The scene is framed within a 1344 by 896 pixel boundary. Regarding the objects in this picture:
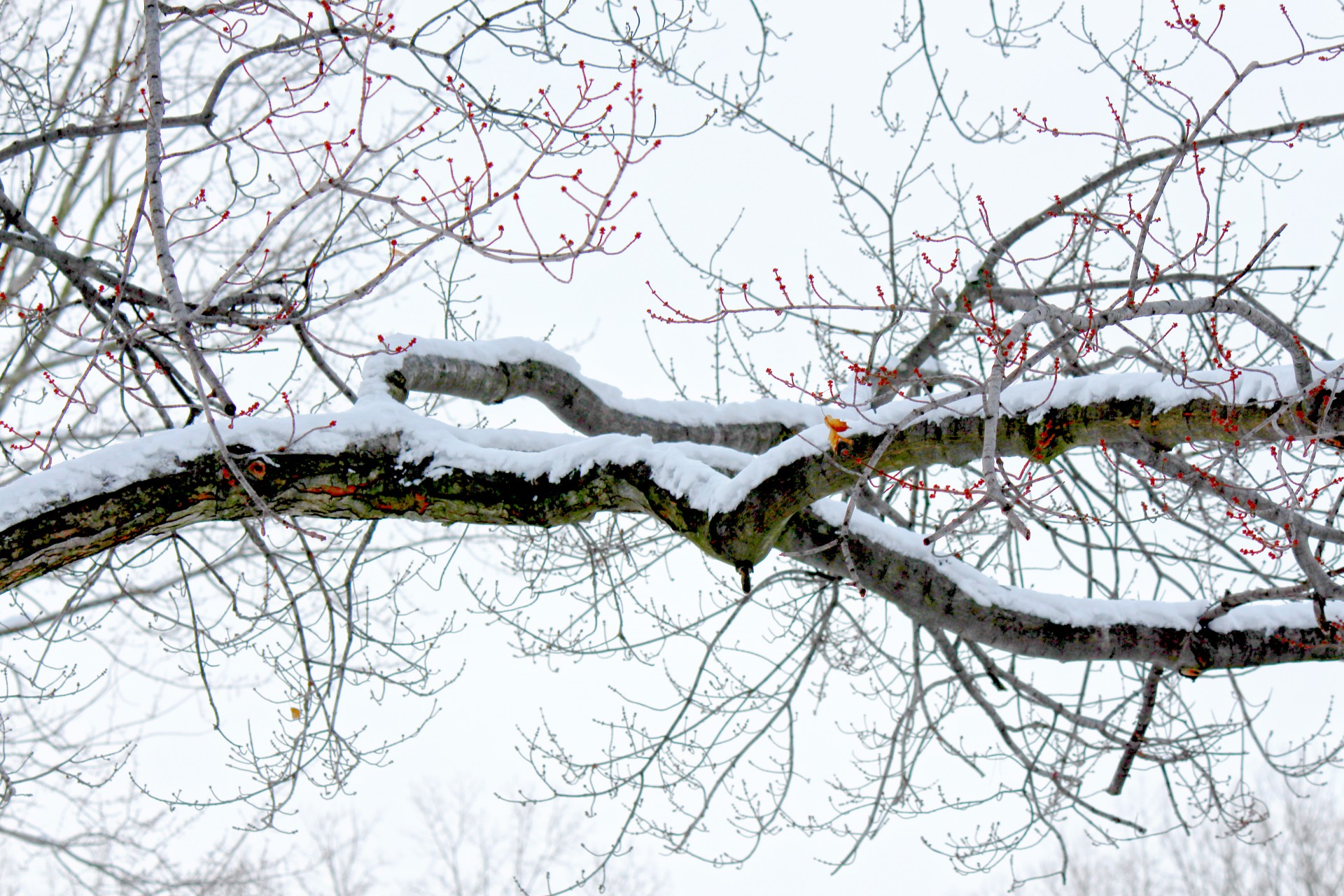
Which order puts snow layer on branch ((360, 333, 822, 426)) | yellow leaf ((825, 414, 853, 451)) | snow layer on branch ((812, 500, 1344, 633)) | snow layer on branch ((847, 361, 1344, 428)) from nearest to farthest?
snow layer on branch ((847, 361, 1344, 428)), yellow leaf ((825, 414, 853, 451)), snow layer on branch ((812, 500, 1344, 633)), snow layer on branch ((360, 333, 822, 426))

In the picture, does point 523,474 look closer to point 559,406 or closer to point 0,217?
point 559,406

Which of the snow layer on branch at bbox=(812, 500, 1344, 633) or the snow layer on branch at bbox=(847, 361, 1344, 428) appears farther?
the snow layer on branch at bbox=(812, 500, 1344, 633)

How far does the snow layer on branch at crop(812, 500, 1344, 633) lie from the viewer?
11.9 ft

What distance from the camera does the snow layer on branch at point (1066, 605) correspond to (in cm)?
362

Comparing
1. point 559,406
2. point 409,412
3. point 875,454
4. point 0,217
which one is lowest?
point 875,454

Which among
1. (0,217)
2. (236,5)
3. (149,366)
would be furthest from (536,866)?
(236,5)

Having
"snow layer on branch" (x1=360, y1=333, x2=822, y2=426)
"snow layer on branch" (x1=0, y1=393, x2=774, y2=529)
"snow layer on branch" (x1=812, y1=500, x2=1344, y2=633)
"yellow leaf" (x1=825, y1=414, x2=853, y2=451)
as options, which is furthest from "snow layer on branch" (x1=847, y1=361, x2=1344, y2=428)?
"snow layer on branch" (x1=360, y1=333, x2=822, y2=426)

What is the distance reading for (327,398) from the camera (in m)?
6.15

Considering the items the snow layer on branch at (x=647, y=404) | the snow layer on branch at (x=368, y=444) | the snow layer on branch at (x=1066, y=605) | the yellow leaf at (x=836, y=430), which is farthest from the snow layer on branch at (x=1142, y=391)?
the snow layer on branch at (x=647, y=404)

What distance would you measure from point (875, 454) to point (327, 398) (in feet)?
15.4

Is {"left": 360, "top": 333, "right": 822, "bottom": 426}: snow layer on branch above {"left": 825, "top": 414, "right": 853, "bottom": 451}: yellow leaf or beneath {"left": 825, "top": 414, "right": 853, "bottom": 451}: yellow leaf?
above

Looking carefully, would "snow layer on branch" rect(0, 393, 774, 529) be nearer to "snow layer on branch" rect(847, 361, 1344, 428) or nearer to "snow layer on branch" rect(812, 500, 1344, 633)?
"snow layer on branch" rect(847, 361, 1344, 428)

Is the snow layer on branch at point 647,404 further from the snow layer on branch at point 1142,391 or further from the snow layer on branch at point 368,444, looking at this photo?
the snow layer on branch at point 1142,391

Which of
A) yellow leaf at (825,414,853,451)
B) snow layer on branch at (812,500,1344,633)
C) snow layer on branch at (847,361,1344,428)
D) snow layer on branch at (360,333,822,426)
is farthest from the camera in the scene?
snow layer on branch at (360,333,822,426)
